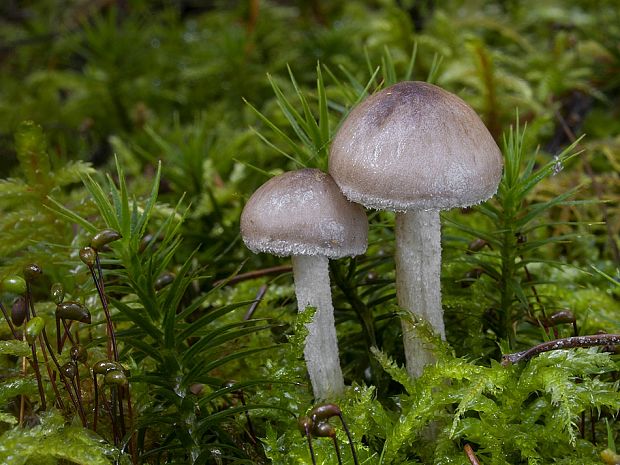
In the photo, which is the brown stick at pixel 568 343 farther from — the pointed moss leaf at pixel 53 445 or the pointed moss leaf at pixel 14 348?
the pointed moss leaf at pixel 14 348

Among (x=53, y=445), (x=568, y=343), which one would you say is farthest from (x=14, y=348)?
(x=568, y=343)

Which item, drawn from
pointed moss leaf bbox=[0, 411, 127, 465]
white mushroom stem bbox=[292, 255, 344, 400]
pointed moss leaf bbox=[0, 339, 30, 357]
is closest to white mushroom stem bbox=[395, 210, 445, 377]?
white mushroom stem bbox=[292, 255, 344, 400]

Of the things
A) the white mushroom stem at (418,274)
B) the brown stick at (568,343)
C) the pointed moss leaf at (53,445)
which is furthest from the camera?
the white mushroom stem at (418,274)

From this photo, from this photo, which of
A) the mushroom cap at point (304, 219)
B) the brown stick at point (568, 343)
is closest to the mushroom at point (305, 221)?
the mushroom cap at point (304, 219)

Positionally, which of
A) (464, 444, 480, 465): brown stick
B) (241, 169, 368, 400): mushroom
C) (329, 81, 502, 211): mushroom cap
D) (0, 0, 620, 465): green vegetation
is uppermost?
(329, 81, 502, 211): mushroom cap

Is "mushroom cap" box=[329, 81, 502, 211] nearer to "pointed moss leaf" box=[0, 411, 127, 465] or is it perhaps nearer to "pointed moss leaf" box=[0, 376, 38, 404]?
"pointed moss leaf" box=[0, 411, 127, 465]

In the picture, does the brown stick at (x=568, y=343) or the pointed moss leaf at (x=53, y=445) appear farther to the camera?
the brown stick at (x=568, y=343)

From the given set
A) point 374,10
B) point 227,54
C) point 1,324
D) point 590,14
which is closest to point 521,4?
point 590,14

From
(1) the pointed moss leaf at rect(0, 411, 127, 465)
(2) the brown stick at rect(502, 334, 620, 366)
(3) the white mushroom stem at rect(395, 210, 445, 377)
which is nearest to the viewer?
(1) the pointed moss leaf at rect(0, 411, 127, 465)
